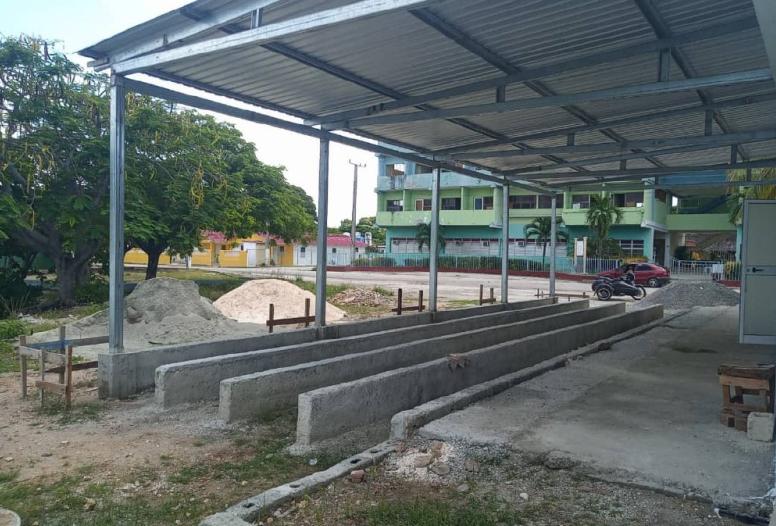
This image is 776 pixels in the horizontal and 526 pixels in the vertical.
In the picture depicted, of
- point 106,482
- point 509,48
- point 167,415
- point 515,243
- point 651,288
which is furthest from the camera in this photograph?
point 515,243

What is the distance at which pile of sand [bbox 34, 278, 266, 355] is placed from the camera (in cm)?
1181

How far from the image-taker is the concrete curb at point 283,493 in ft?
11.9

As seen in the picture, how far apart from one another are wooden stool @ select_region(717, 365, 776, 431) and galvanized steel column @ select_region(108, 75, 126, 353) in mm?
6766

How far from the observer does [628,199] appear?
41406mm

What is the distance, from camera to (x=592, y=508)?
12.9 feet

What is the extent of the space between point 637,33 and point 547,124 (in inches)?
149

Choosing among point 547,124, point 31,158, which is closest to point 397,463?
point 547,124

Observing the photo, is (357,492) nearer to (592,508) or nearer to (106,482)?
(592,508)

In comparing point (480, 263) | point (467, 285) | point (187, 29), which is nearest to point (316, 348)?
point (187, 29)

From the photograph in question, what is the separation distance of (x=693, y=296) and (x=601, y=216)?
18.8m

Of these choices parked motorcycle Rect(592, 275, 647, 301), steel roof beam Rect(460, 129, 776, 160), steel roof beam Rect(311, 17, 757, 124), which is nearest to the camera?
steel roof beam Rect(311, 17, 757, 124)

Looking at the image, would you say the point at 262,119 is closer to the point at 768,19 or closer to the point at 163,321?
the point at 163,321

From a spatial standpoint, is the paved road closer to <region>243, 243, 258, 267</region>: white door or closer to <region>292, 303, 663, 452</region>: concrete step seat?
<region>292, 303, 663, 452</region>: concrete step seat

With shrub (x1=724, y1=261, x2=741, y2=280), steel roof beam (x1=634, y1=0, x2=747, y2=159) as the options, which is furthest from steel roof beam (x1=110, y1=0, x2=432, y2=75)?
shrub (x1=724, y1=261, x2=741, y2=280)
